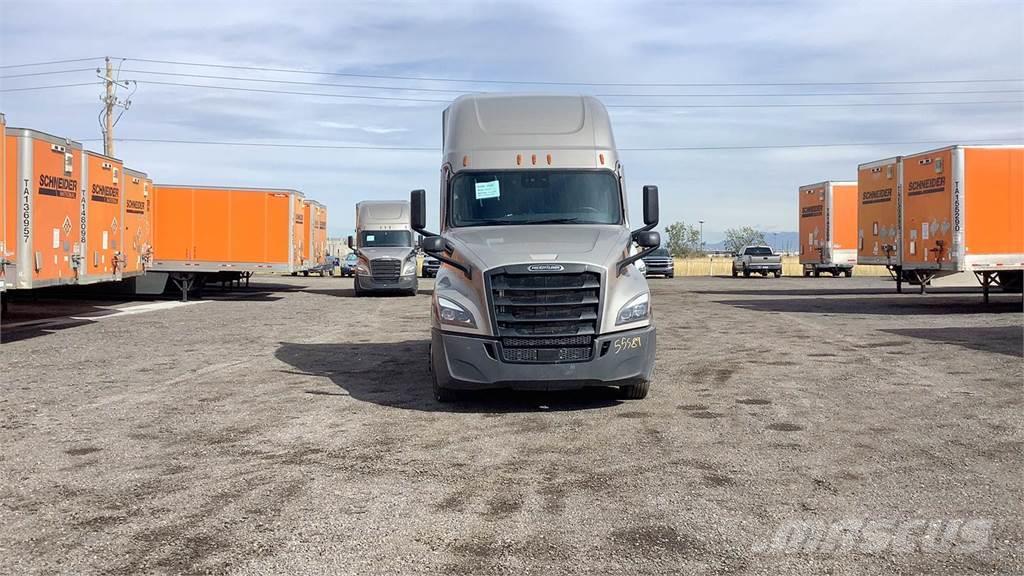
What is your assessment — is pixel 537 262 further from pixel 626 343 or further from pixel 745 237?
pixel 745 237

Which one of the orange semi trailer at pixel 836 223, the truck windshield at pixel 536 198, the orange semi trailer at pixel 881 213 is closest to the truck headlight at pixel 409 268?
the orange semi trailer at pixel 881 213

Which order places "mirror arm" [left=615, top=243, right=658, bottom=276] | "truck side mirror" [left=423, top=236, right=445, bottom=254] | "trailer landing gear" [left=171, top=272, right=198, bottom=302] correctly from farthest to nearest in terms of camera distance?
"trailer landing gear" [left=171, top=272, right=198, bottom=302] → "truck side mirror" [left=423, top=236, right=445, bottom=254] → "mirror arm" [left=615, top=243, right=658, bottom=276]

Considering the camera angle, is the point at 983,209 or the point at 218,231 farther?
the point at 218,231

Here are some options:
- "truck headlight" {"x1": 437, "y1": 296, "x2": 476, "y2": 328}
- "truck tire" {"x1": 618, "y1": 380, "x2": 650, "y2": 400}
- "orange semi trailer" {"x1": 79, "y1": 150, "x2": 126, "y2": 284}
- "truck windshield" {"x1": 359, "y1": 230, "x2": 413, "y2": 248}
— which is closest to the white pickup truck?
"truck windshield" {"x1": 359, "y1": 230, "x2": 413, "y2": 248}

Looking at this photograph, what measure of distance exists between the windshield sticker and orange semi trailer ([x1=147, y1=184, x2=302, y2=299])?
1859cm

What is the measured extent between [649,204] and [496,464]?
14.3 ft

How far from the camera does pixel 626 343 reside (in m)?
8.74

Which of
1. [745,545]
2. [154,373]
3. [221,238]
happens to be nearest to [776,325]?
[154,373]

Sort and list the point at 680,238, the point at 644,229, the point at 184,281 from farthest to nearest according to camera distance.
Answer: the point at 680,238
the point at 184,281
the point at 644,229

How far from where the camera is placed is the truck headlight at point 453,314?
872cm

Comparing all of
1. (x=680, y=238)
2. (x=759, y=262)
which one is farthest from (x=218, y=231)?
(x=680, y=238)

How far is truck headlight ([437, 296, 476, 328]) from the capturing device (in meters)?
8.72

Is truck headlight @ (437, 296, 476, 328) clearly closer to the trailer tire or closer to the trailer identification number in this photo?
the trailer identification number

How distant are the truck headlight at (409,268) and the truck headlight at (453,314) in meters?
22.4
